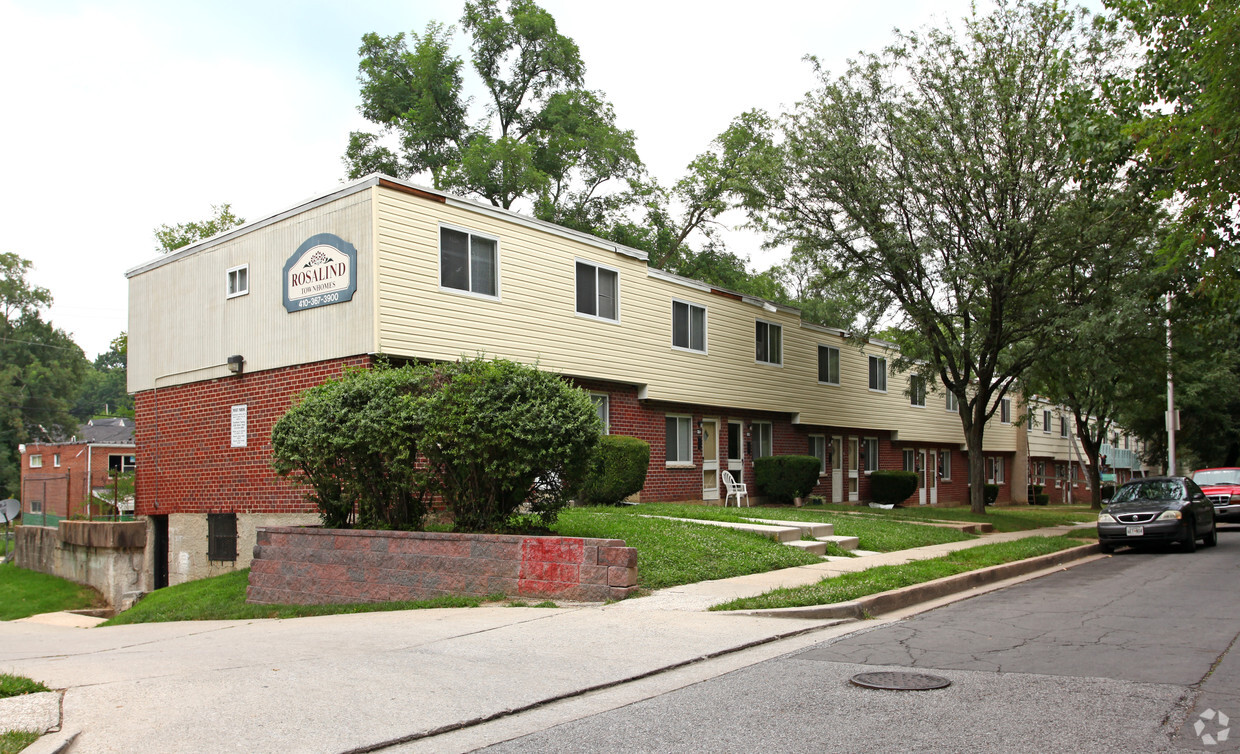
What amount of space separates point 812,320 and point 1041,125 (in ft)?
31.6

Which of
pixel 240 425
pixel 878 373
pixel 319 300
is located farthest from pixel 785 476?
pixel 240 425

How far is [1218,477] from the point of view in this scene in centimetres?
2678

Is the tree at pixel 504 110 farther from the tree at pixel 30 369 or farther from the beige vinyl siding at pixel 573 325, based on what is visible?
the tree at pixel 30 369

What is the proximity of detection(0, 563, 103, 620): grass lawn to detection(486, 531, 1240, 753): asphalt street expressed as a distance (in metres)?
18.7

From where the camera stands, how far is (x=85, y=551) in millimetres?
21734

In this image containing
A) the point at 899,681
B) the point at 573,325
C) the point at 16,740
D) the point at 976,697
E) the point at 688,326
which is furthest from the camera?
the point at 688,326

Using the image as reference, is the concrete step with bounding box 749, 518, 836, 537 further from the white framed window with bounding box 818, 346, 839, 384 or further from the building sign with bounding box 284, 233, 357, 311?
the white framed window with bounding box 818, 346, 839, 384

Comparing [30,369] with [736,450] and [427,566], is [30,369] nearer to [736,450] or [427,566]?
[736,450]

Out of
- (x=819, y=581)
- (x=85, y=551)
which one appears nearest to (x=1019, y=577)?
(x=819, y=581)

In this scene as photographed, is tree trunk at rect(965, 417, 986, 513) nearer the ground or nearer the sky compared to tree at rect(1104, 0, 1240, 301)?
nearer the ground

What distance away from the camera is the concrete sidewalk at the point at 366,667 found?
5.50 meters

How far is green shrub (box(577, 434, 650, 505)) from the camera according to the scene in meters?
18.2

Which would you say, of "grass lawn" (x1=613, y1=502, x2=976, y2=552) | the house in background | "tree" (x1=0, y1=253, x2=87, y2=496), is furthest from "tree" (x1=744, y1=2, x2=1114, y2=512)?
"tree" (x1=0, y1=253, x2=87, y2=496)

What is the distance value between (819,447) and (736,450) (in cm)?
527
